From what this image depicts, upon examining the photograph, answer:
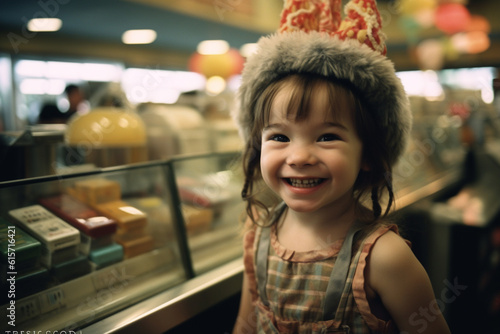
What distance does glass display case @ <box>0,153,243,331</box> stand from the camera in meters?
0.98

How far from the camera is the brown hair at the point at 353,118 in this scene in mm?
866

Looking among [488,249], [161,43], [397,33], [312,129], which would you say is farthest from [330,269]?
[397,33]

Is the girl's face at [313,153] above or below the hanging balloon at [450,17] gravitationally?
below

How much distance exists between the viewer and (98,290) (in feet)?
3.61

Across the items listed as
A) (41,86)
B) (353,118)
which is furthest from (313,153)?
(41,86)

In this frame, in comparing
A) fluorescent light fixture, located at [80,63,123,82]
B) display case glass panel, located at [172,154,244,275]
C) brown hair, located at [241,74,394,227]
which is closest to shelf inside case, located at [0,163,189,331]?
display case glass panel, located at [172,154,244,275]

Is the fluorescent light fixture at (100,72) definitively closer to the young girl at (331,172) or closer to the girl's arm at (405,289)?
the young girl at (331,172)

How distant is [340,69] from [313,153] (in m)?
0.21

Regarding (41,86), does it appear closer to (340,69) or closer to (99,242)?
(99,242)

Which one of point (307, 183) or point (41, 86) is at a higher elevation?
point (41, 86)

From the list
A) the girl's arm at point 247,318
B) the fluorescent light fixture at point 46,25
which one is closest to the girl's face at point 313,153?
the girl's arm at point 247,318

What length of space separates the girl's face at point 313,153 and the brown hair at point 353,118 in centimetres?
1

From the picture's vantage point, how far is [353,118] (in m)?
0.89

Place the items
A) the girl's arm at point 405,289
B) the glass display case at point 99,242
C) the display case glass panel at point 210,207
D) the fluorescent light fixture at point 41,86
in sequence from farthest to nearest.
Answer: the fluorescent light fixture at point 41,86 → the display case glass panel at point 210,207 → the glass display case at point 99,242 → the girl's arm at point 405,289
